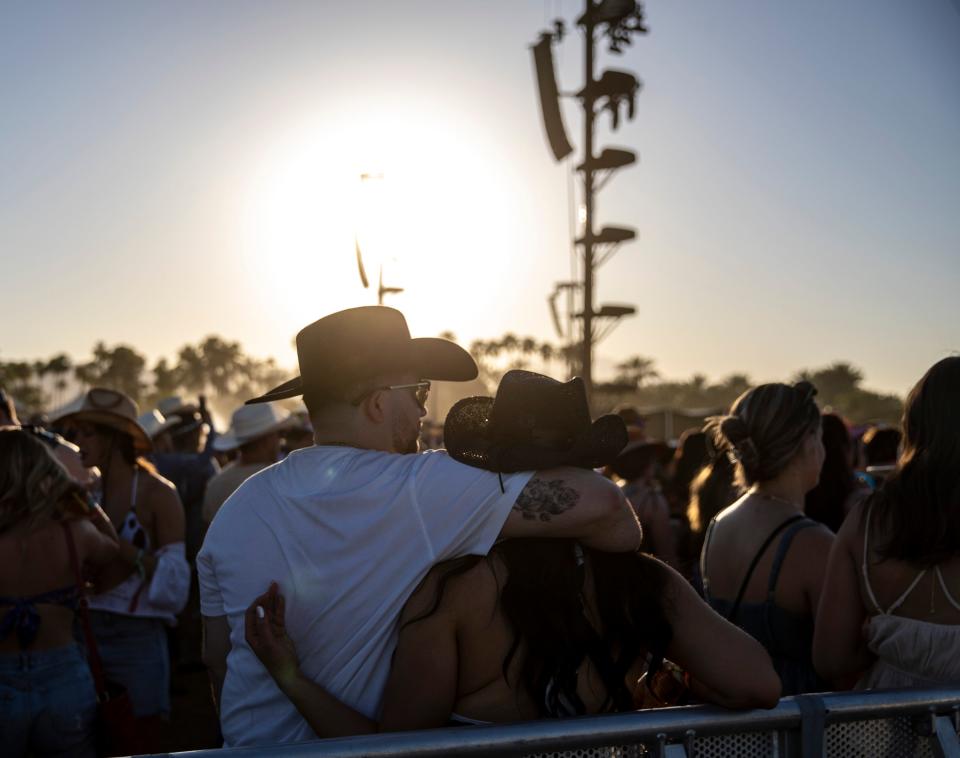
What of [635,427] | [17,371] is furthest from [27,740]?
[17,371]

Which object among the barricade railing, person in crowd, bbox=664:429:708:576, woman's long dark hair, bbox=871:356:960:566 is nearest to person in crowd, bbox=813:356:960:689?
woman's long dark hair, bbox=871:356:960:566

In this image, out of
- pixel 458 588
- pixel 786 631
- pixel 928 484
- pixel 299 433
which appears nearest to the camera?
pixel 458 588

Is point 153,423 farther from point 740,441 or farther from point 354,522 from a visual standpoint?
point 354,522

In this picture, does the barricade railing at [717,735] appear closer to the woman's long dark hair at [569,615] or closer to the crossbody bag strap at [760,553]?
the woman's long dark hair at [569,615]

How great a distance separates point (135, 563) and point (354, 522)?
8.50 feet

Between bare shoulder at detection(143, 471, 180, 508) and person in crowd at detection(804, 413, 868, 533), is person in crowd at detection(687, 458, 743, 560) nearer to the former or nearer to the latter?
person in crowd at detection(804, 413, 868, 533)

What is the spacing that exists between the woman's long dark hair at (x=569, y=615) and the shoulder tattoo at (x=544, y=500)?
104mm

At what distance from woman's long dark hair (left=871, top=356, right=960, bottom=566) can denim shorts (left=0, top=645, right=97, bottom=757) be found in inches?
113

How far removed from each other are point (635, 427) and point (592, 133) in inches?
233

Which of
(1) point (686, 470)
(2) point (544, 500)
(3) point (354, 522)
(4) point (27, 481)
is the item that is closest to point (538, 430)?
(2) point (544, 500)

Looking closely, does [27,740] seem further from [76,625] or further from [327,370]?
[327,370]

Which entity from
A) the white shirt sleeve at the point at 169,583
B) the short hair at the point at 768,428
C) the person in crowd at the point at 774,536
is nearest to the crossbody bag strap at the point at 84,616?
the white shirt sleeve at the point at 169,583

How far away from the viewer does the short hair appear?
2.99 m

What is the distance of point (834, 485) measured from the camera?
13.8 ft
